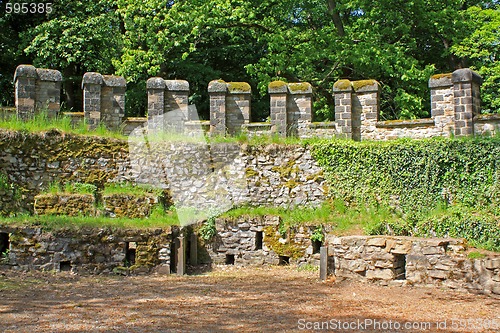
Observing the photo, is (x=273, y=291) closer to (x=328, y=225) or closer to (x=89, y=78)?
(x=328, y=225)

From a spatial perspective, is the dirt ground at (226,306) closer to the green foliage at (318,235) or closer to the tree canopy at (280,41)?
the green foliage at (318,235)

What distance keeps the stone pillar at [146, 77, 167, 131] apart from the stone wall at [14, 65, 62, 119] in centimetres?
234

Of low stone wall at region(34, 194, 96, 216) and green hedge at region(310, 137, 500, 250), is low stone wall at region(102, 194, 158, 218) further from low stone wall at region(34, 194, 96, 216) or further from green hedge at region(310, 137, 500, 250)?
green hedge at region(310, 137, 500, 250)

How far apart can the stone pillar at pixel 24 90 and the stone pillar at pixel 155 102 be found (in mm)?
2903

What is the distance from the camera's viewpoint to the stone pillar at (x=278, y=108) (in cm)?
1516

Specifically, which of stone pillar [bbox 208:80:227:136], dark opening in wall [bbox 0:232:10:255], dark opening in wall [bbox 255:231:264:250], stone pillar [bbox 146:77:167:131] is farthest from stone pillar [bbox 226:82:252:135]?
dark opening in wall [bbox 0:232:10:255]

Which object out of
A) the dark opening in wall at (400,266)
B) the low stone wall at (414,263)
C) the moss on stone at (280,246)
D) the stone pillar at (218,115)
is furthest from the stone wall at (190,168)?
the dark opening in wall at (400,266)

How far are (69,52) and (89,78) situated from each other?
491 centimetres

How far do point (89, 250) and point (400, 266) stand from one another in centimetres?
636

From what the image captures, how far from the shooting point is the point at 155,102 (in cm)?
1522

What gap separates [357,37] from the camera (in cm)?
1934

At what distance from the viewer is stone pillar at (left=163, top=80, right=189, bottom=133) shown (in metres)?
15.4

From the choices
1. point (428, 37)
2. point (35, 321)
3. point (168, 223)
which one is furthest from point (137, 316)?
point (428, 37)

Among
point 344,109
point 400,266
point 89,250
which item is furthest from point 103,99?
point 400,266
